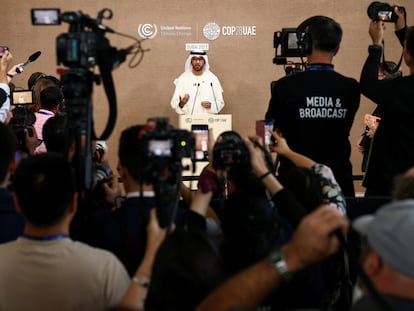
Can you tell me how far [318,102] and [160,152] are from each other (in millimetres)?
1295

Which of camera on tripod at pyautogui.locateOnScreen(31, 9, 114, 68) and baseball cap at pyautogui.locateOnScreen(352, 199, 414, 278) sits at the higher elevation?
camera on tripod at pyautogui.locateOnScreen(31, 9, 114, 68)

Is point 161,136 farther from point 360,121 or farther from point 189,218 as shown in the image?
point 360,121

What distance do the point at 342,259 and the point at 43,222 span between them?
1.04 m

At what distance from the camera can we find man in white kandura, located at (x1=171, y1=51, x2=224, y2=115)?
712 cm

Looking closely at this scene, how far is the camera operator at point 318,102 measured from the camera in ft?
8.88

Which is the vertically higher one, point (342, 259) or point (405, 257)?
point (405, 257)

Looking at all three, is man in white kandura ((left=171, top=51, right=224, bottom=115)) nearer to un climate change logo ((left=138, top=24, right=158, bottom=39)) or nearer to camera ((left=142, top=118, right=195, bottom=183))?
un climate change logo ((left=138, top=24, right=158, bottom=39))

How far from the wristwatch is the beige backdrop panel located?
21.3ft

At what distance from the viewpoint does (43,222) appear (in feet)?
4.94

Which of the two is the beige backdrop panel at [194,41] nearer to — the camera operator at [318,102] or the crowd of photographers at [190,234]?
the camera operator at [318,102]

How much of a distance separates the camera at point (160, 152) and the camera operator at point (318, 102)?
1181mm

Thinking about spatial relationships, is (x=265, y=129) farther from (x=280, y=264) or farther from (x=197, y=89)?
(x=197, y=89)

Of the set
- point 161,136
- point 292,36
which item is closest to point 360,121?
point 292,36

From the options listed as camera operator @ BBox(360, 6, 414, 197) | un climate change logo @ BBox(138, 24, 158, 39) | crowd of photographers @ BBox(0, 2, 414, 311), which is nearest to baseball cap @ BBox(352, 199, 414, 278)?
crowd of photographers @ BBox(0, 2, 414, 311)
